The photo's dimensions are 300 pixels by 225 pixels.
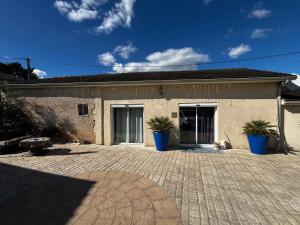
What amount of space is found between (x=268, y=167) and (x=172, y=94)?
5122mm

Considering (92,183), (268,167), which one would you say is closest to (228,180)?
(268,167)

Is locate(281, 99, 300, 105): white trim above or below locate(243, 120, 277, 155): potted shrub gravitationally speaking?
above

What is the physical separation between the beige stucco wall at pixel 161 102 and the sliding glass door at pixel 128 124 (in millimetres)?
370

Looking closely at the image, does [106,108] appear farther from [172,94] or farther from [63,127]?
[172,94]

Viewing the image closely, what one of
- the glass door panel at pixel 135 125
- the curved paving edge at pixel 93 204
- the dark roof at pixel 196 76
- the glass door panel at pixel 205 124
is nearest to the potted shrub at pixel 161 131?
the glass door panel at pixel 135 125

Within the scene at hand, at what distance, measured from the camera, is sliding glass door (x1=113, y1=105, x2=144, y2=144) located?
963 centimetres

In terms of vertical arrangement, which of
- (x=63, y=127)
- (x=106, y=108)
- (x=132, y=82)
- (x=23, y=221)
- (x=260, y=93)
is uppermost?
(x=132, y=82)

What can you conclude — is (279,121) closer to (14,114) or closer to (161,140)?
(161,140)

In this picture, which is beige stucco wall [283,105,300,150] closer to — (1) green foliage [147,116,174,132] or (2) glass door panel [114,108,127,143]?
(1) green foliage [147,116,174,132]

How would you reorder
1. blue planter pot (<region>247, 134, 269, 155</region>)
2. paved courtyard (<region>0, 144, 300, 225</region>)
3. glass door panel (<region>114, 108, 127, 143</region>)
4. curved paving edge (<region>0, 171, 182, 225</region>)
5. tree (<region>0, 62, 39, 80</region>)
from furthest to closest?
tree (<region>0, 62, 39, 80</region>), glass door panel (<region>114, 108, 127, 143</region>), blue planter pot (<region>247, 134, 269, 155</region>), paved courtyard (<region>0, 144, 300, 225</region>), curved paving edge (<region>0, 171, 182, 225</region>)

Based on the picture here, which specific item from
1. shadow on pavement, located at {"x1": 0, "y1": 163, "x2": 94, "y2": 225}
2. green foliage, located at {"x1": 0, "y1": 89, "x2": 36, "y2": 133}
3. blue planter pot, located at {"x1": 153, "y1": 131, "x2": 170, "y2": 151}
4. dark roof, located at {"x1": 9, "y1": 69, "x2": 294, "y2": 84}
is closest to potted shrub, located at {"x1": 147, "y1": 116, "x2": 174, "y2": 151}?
blue planter pot, located at {"x1": 153, "y1": 131, "x2": 170, "y2": 151}

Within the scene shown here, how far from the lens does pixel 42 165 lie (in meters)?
6.28

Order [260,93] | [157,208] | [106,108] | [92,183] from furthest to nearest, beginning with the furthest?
[106,108] < [260,93] < [92,183] < [157,208]

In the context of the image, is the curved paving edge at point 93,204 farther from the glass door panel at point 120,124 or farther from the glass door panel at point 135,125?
the glass door panel at point 120,124
